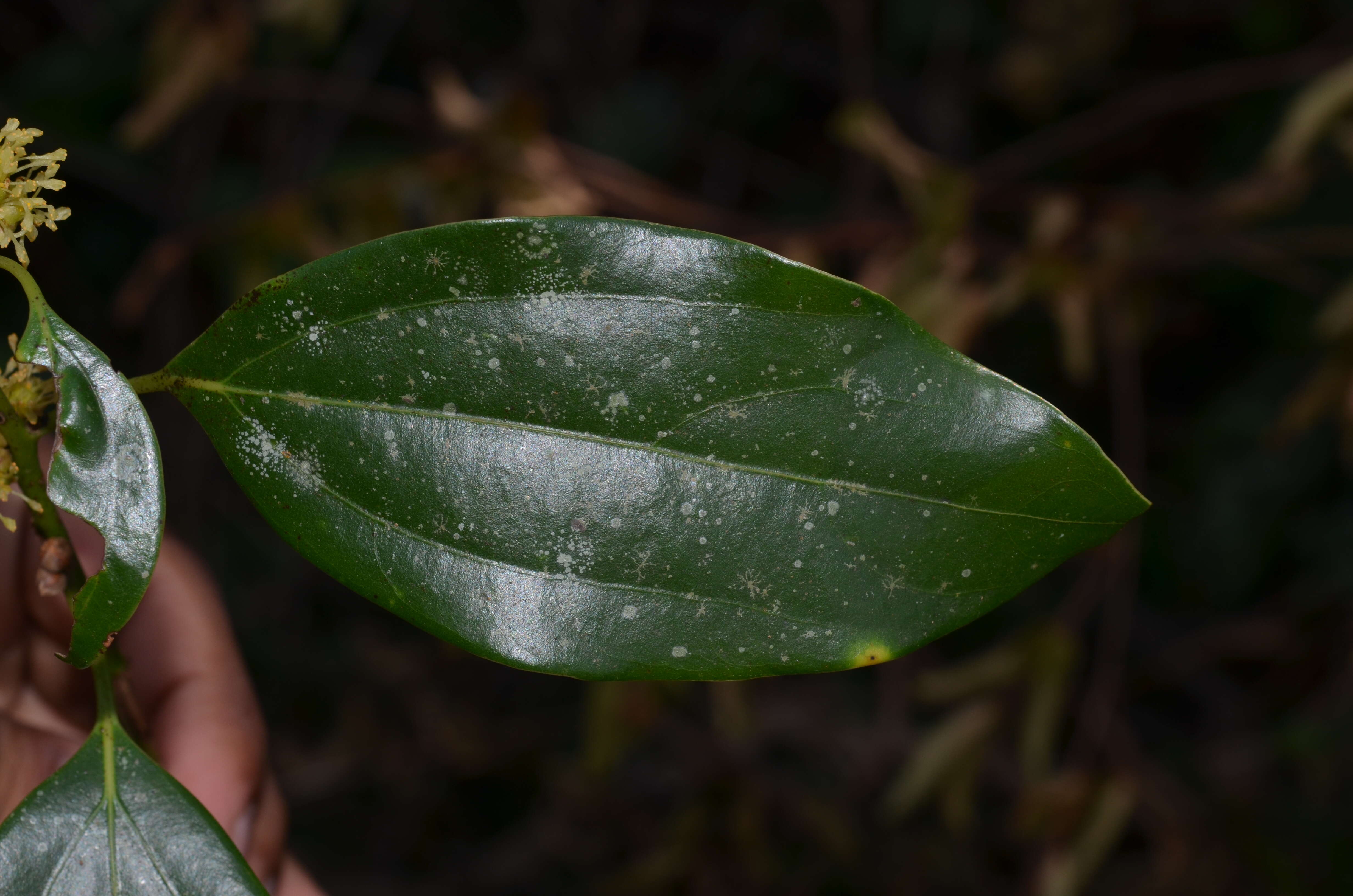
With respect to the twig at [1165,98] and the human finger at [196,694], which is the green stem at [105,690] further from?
the twig at [1165,98]

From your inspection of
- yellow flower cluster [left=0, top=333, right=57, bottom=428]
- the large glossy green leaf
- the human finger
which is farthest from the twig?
yellow flower cluster [left=0, top=333, right=57, bottom=428]

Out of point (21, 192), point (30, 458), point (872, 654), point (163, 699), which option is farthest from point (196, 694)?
point (872, 654)

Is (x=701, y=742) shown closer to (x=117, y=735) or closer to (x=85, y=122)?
(x=117, y=735)

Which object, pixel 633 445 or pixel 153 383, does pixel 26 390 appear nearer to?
pixel 153 383

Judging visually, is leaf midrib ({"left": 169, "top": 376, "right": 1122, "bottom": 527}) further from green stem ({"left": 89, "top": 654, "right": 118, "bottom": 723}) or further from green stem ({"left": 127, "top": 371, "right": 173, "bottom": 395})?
green stem ({"left": 89, "top": 654, "right": 118, "bottom": 723})

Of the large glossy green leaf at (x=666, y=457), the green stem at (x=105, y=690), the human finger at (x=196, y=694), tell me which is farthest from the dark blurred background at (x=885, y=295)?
the green stem at (x=105, y=690)

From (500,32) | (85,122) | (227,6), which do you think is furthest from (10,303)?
(500,32)
